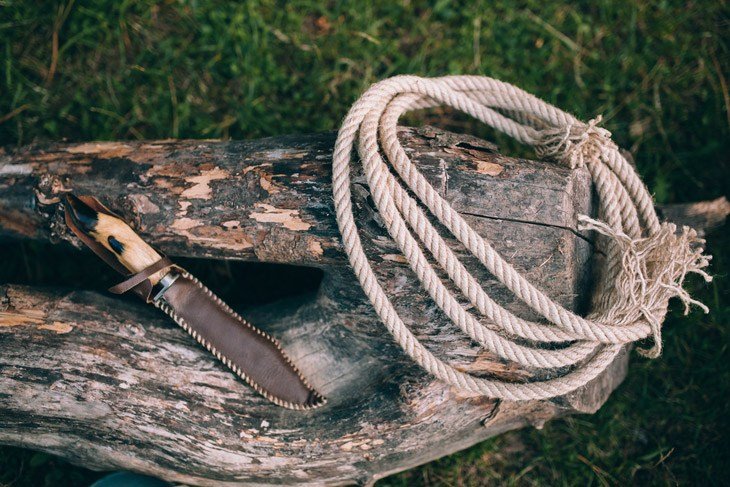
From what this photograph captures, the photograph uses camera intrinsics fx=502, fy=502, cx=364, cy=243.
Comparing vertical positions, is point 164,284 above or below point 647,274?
above

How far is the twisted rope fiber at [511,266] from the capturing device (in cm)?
168

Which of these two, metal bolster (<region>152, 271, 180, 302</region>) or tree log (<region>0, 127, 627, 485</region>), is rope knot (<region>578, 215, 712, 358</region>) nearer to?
tree log (<region>0, 127, 627, 485</region>)

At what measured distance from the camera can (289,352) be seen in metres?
2.11

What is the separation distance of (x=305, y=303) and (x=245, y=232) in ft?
1.47

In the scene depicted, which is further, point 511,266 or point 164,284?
point 164,284

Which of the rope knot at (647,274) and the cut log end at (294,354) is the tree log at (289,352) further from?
the rope knot at (647,274)

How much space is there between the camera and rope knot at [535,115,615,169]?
73.7 inches

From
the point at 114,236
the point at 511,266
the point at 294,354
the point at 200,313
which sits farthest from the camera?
the point at 294,354

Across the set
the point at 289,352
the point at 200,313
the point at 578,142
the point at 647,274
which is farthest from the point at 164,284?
the point at 647,274

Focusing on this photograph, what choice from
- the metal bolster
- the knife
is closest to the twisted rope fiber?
the knife

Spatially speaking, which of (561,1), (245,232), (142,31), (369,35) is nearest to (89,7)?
(142,31)

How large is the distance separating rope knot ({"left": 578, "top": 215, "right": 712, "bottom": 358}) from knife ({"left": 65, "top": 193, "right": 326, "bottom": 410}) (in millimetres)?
1183

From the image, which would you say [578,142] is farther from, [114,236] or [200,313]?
[114,236]

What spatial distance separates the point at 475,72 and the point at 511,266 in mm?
1472
